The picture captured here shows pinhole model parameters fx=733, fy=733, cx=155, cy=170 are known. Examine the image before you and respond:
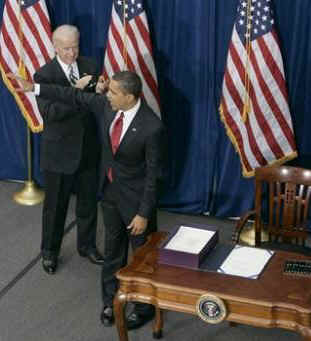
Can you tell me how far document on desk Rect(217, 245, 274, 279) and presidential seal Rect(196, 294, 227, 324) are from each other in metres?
0.24

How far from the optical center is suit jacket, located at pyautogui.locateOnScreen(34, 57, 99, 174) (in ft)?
16.3

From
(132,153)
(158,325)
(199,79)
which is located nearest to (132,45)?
(199,79)

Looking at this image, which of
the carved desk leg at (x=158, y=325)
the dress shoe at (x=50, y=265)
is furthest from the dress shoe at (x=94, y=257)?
the carved desk leg at (x=158, y=325)

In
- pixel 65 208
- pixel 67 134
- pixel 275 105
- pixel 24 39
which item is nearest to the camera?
pixel 67 134

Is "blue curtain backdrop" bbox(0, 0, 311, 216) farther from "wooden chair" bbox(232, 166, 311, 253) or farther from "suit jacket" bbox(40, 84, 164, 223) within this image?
"suit jacket" bbox(40, 84, 164, 223)

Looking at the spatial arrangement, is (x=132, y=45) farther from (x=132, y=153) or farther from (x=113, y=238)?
(x=113, y=238)

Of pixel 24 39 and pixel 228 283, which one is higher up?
pixel 24 39

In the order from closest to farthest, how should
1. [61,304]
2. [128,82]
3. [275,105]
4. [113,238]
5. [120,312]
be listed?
[120,312]
[128,82]
[113,238]
[61,304]
[275,105]

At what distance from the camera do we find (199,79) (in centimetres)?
590

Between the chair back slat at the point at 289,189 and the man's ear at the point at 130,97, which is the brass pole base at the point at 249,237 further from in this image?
the man's ear at the point at 130,97

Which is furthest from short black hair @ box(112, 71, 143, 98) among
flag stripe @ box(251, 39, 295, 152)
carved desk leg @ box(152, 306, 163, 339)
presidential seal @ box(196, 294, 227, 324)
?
flag stripe @ box(251, 39, 295, 152)

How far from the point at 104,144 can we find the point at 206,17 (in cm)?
177

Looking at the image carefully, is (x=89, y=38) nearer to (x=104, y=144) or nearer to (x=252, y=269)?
(x=104, y=144)

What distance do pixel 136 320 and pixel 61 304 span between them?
59 cm
